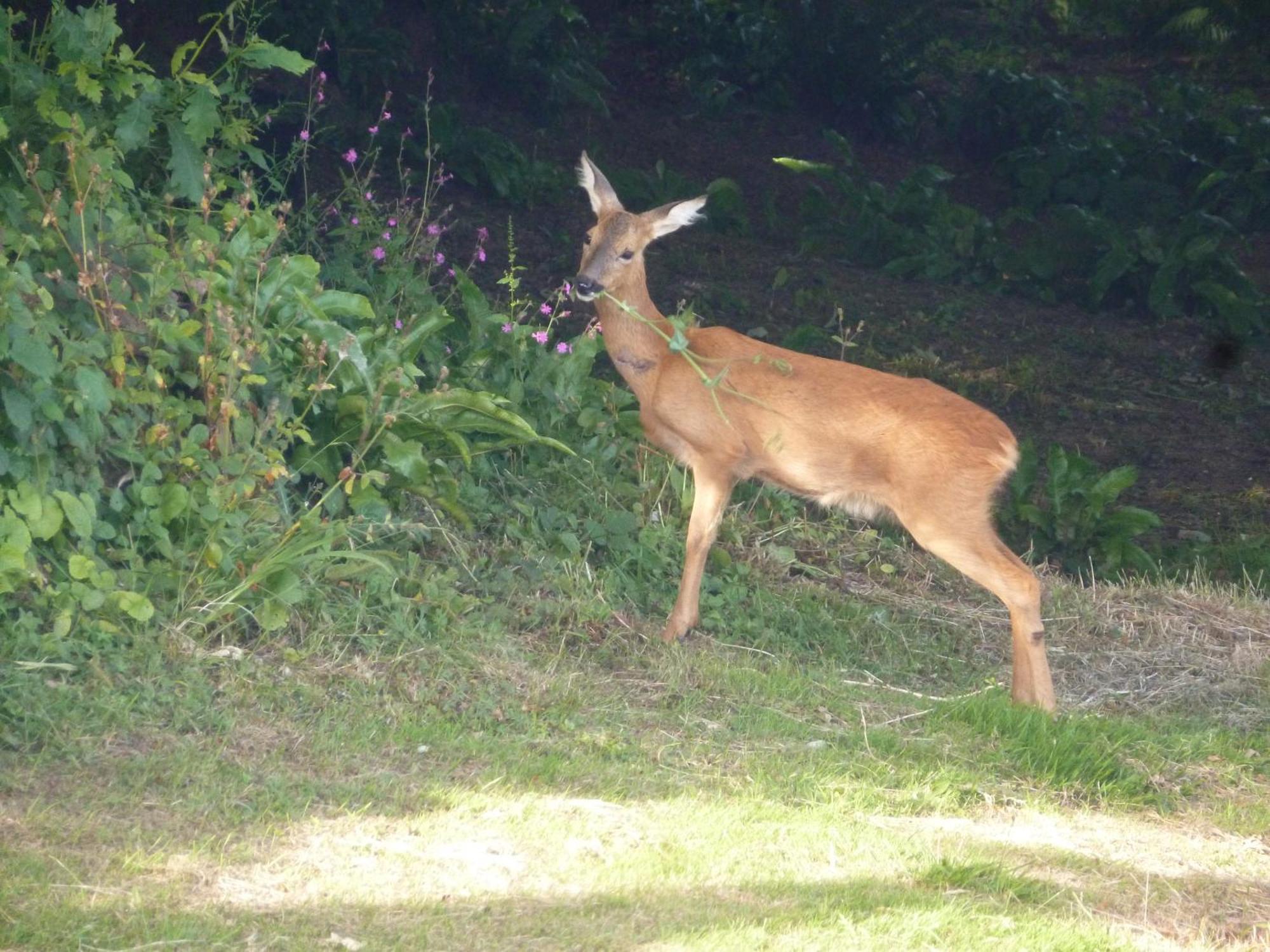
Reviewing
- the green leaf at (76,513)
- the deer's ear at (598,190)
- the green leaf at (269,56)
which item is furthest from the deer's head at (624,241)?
the green leaf at (76,513)

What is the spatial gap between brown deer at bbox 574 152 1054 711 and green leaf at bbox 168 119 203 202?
5.68ft

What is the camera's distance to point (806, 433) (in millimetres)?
6781

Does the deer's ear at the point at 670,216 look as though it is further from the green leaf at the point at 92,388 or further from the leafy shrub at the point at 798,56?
the leafy shrub at the point at 798,56

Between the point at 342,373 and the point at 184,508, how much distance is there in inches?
42.8

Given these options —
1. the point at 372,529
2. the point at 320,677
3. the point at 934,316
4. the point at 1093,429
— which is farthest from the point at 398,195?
the point at 320,677

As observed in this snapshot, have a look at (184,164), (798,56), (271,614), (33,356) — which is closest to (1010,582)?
(271,614)

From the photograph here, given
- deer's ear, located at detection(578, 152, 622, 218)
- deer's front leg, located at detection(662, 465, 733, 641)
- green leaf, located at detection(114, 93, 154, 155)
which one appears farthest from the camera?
deer's ear, located at detection(578, 152, 622, 218)

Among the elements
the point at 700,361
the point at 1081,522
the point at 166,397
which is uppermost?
the point at 166,397

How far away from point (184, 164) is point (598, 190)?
2.22 metres

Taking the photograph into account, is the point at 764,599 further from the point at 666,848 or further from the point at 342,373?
the point at 666,848

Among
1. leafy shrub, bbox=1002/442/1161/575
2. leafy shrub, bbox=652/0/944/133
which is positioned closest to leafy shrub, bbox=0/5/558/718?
leafy shrub, bbox=1002/442/1161/575

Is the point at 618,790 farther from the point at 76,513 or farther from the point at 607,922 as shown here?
the point at 76,513

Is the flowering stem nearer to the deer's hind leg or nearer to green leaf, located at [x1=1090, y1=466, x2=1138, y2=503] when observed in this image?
the deer's hind leg

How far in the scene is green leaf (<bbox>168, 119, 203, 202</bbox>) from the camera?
20.7 ft
